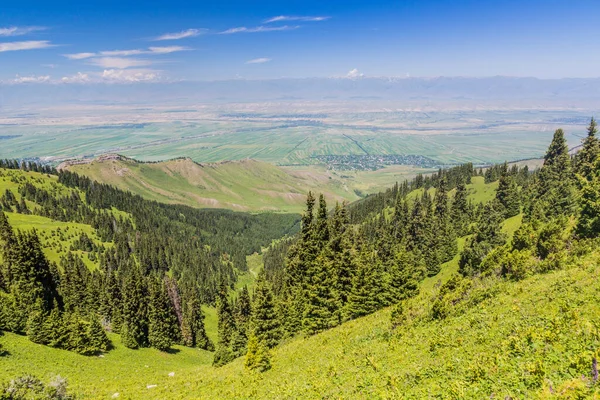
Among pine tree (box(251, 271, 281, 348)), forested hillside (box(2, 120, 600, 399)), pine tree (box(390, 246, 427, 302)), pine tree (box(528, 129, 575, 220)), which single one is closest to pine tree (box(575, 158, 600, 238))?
forested hillside (box(2, 120, 600, 399))

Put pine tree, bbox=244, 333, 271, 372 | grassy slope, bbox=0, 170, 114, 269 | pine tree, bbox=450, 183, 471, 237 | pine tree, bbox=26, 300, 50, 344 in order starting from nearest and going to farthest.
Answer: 1. pine tree, bbox=244, 333, 271, 372
2. pine tree, bbox=26, 300, 50, 344
3. pine tree, bbox=450, 183, 471, 237
4. grassy slope, bbox=0, 170, 114, 269

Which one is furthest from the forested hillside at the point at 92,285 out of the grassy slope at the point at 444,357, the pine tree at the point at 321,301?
the pine tree at the point at 321,301

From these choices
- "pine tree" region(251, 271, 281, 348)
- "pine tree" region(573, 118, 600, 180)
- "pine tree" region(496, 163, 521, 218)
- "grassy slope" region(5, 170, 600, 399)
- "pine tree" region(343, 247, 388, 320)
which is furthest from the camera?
"pine tree" region(496, 163, 521, 218)

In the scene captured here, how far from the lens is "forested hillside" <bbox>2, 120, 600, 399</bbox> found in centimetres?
1734

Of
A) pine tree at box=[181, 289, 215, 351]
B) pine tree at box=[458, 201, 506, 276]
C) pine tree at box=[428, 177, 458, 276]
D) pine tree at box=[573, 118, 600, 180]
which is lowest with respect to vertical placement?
pine tree at box=[181, 289, 215, 351]

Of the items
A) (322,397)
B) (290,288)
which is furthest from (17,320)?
(322,397)

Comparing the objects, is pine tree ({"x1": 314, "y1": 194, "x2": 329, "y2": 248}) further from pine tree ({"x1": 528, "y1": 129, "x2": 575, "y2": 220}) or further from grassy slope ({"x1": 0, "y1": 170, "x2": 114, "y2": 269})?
grassy slope ({"x1": 0, "y1": 170, "x2": 114, "y2": 269})

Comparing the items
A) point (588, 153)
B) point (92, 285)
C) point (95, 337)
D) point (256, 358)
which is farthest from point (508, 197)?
point (92, 285)

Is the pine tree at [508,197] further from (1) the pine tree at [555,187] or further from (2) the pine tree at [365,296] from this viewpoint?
(2) the pine tree at [365,296]

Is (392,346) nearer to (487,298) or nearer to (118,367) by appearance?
(487,298)

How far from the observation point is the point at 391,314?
A: 35.5m

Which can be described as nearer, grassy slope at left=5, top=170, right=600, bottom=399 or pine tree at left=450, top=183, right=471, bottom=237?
grassy slope at left=5, top=170, right=600, bottom=399

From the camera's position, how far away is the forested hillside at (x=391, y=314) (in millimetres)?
17344

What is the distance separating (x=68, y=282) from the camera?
301ft
